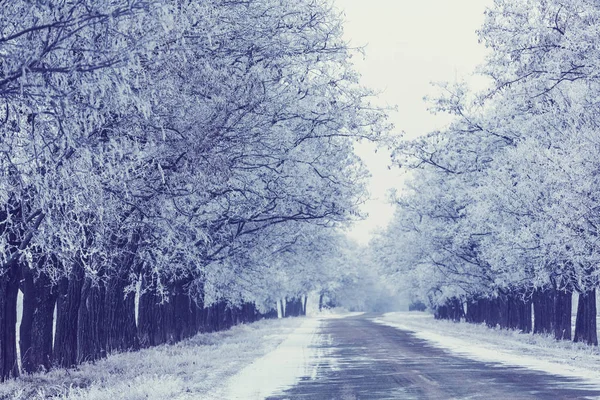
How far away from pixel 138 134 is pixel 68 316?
341 inches

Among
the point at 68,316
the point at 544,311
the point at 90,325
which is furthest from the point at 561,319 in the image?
the point at 68,316

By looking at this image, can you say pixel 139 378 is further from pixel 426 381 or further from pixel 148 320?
pixel 148 320

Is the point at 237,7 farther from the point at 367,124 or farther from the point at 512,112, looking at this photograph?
the point at 512,112

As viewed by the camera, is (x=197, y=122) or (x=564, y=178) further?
(x=564, y=178)

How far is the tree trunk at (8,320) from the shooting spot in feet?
58.6

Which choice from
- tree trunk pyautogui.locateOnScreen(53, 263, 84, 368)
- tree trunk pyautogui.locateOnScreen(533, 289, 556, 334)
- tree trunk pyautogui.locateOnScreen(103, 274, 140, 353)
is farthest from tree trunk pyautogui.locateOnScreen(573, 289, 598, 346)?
tree trunk pyautogui.locateOnScreen(53, 263, 84, 368)

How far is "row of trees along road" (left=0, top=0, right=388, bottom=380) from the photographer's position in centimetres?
989

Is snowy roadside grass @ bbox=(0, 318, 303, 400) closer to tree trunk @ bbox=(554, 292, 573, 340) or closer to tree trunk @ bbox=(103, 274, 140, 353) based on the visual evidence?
tree trunk @ bbox=(103, 274, 140, 353)

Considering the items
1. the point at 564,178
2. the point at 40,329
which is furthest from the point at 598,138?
the point at 40,329

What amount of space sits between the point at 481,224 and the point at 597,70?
845 inches

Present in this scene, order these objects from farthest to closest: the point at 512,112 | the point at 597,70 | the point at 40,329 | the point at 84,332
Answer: the point at 512,112 < the point at 84,332 < the point at 40,329 < the point at 597,70

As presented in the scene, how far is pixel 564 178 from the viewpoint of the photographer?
23.4 meters

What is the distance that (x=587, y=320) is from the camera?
1395 inches

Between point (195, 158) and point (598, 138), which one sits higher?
point (598, 138)
